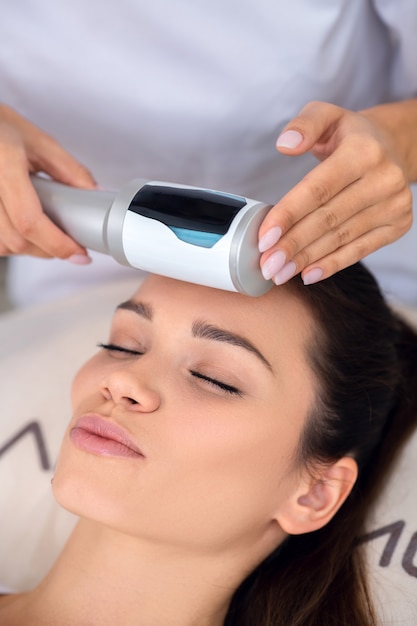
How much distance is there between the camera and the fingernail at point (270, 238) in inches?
33.8

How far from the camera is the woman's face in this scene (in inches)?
37.9

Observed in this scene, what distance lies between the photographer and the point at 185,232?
0.89 meters

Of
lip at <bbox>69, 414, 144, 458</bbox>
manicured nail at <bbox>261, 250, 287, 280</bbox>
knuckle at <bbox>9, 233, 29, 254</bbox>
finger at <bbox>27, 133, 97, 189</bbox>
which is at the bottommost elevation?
lip at <bbox>69, 414, 144, 458</bbox>

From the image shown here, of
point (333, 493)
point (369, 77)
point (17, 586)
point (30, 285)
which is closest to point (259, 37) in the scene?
point (369, 77)

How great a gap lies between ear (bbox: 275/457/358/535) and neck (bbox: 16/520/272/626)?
80 millimetres

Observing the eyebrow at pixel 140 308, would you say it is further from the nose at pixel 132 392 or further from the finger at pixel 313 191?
the finger at pixel 313 191

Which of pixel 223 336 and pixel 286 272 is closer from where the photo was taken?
pixel 286 272

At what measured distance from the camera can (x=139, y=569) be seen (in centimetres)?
105

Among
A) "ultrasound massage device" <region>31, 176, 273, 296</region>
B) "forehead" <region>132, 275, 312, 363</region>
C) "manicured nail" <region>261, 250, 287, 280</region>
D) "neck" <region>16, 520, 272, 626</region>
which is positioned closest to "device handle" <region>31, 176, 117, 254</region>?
"ultrasound massage device" <region>31, 176, 273, 296</region>

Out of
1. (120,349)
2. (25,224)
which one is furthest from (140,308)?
(25,224)

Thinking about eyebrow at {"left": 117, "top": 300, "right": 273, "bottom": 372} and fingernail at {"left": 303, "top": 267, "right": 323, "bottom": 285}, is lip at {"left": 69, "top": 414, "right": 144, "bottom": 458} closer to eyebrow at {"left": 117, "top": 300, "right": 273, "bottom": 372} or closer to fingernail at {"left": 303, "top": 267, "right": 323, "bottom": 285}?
eyebrow at {"left": 117, "top": 300, "right": 273, "bottom": 372}

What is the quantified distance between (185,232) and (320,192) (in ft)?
0.48

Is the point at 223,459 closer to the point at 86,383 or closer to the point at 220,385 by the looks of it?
the point at 220,385

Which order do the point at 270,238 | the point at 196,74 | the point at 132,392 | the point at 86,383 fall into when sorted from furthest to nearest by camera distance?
the point at 196,74 → the point at 86,383 → the point at 132,392 → the point at 270,238
